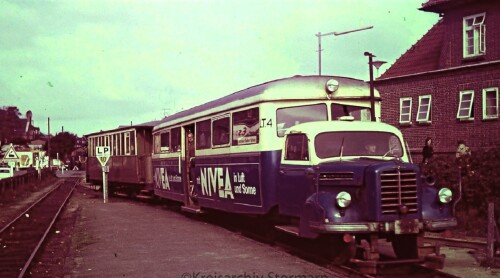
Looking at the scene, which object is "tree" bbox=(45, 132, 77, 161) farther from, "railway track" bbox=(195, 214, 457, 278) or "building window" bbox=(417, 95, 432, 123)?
"railway track" bbox=(195, 214, 457, 278)

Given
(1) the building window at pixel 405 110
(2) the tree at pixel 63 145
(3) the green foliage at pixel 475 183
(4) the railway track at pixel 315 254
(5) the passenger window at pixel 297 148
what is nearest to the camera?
(4) the railway track at pixel 315 254

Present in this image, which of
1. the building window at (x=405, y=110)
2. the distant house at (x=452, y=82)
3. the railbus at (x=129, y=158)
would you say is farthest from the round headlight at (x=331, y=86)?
the building window at (x=405, y=110)

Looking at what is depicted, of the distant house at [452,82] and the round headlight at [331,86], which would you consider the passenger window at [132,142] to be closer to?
the distant house at [452,82]

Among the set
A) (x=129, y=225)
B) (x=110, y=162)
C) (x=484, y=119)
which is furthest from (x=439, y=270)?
(x=110, y=162)

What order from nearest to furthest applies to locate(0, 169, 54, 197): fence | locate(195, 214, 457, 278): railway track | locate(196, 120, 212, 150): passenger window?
locate(195, 214, 457, 278): railway track, locate(196, 120, 212, 150): passenger window, locate(0, 169, 54, 197): fence

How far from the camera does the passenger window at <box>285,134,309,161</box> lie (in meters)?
10.0

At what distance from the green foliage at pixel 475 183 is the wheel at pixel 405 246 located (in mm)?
3792

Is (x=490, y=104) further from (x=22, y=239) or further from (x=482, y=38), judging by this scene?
(x=22, y=239)

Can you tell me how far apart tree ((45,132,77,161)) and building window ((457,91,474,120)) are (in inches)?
4478

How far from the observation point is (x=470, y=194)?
44.9 feet

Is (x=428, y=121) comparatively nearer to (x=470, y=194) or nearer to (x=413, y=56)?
(x=413, y=56)

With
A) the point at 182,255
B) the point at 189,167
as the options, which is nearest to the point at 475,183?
the point at 182,255

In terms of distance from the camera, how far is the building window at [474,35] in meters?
25.1

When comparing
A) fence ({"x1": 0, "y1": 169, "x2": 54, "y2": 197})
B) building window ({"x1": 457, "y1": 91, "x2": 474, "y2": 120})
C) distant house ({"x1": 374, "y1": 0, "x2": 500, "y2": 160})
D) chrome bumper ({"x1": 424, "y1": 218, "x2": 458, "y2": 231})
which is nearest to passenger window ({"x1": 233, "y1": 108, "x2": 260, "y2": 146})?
chrome bumper ({"x1": 424, "y1": 218, "x2": 458, "y2": 231})
